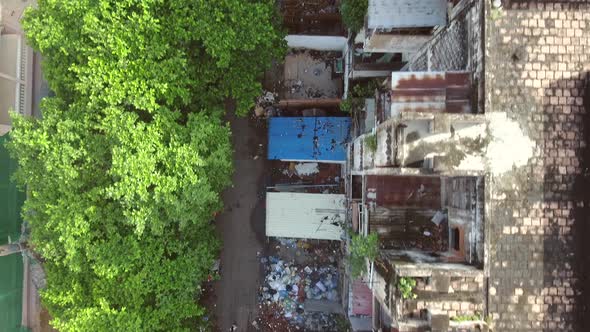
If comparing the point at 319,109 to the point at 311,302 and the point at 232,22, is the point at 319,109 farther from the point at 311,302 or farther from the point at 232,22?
the point at 311,302

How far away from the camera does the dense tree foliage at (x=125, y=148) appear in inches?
483

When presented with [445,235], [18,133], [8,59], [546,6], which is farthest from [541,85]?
[8,59]

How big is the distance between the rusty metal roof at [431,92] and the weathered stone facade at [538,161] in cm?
65

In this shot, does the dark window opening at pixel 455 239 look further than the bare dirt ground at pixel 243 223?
No

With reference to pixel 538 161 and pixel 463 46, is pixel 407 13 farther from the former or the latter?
pixel 538 161

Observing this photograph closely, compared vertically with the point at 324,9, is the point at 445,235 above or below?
below

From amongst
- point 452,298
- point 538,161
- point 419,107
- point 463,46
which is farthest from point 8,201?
point 538,161

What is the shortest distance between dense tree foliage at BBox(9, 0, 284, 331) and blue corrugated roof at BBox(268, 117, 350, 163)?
3579 mm

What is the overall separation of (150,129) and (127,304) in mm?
5854

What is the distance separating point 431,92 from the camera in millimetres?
9516

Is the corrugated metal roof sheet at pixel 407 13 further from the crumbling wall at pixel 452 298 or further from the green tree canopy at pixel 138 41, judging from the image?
the crumbling wall at pixel 452 298

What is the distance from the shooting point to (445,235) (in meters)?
10.9

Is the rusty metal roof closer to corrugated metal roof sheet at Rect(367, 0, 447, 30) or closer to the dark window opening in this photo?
corrugated metal roof sheet at Rect(367, 0, 447, 30)

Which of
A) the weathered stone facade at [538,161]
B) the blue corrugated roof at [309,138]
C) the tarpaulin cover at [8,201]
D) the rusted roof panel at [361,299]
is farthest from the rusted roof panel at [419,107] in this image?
the tarpaulin cover at [8,201]
